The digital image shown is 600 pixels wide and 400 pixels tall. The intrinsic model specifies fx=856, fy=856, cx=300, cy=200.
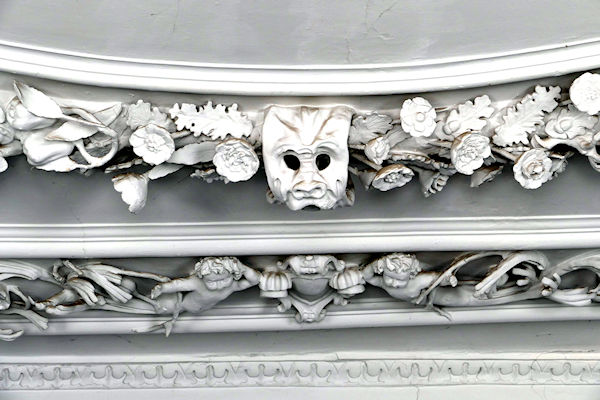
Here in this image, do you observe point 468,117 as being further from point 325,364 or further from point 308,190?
point 325,364

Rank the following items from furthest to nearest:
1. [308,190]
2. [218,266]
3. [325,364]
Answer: [325,364], [218,266], [308,190]

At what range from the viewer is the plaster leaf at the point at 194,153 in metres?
1.69

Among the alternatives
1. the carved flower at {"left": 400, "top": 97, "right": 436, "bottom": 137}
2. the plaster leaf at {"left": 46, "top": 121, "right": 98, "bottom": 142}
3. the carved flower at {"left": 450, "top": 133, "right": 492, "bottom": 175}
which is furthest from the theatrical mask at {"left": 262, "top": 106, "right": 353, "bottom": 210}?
the plaster leaf at {"left": 46, "top": 121, "right": 98, "bottom": 142}

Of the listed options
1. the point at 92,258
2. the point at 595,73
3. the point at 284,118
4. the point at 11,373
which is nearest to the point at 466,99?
the point at 595,73

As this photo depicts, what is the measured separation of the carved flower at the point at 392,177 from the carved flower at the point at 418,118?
72 mm

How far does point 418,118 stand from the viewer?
1642mm

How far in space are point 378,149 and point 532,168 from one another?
309 mm

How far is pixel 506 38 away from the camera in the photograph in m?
1.65

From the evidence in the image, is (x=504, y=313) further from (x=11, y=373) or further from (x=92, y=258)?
(x=11, y=373)

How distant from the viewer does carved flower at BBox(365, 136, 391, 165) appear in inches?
64.6

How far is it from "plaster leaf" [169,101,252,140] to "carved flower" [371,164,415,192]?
0.27 meters

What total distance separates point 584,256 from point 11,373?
1.38 meters

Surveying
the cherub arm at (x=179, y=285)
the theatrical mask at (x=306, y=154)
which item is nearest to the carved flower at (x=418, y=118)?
the theatrical mask at (x=306, y=154)

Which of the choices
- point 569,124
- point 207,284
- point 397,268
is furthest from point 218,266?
point 569,124
